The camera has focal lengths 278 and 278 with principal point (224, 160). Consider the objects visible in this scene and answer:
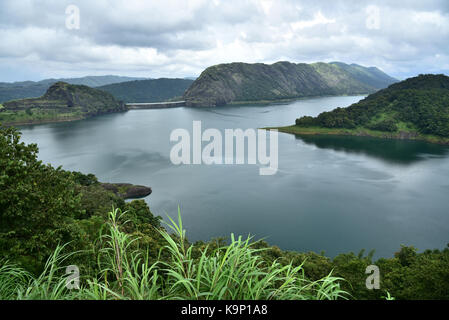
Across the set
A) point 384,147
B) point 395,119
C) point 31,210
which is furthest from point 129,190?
point 395,119

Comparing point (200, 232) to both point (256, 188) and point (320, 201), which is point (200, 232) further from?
point (320, 201)

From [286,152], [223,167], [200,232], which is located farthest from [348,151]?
[200,232]

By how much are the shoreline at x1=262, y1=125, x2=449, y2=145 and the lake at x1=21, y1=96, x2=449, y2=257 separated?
6302mm

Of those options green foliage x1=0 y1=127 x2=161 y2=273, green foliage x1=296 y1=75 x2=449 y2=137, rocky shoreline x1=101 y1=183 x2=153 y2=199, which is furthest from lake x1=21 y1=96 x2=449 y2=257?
green foliage x1=0 y1=127 x2=161 y2=273

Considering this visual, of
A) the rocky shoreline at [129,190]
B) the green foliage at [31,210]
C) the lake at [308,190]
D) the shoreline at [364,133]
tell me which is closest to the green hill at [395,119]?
the shoreline at [364,133]

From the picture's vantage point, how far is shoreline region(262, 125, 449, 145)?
11176 centimetres

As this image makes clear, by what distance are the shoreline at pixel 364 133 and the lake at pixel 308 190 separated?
630 cm

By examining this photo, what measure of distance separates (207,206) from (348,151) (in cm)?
6808

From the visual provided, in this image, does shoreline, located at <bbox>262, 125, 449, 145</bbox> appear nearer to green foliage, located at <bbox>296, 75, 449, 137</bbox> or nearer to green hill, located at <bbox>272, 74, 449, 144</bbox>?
green hill, located at <bbox>272, 74, 449, 144</bbox>

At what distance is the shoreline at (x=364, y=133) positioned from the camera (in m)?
112

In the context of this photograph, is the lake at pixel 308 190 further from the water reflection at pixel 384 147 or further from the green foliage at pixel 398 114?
the green foliage at pixel 398 114

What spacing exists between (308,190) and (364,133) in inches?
3150

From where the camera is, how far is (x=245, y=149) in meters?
105
